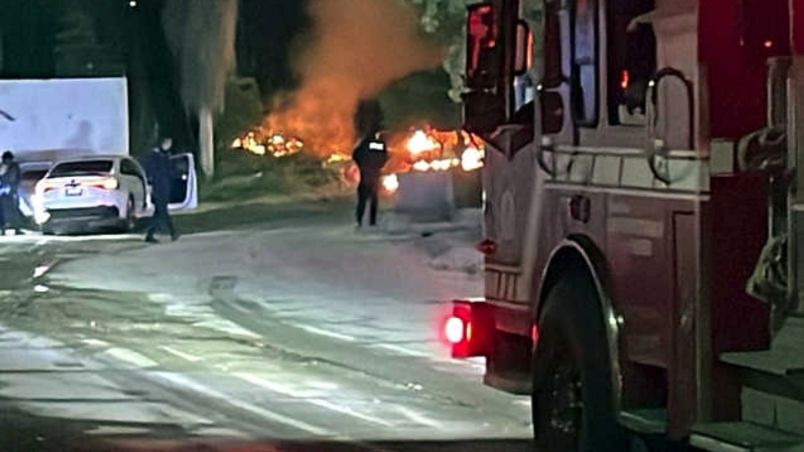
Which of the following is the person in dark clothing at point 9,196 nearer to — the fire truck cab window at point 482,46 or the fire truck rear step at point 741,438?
the fire truck cab window at point 482,46

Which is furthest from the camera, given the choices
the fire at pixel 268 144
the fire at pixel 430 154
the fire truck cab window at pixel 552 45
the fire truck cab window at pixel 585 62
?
the fire at pixel 268 144

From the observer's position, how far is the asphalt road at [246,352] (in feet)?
40.4

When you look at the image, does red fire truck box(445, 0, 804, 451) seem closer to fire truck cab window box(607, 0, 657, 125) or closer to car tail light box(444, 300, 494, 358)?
fire truck cab window box(607, 0, 657, 125)

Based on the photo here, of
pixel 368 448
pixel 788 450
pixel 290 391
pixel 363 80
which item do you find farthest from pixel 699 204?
pixel 363 80

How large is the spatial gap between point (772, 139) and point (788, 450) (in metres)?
1.18

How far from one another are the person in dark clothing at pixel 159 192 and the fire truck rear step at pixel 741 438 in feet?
77.6

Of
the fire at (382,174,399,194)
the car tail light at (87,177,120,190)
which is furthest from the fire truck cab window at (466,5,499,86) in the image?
the car tail light at (87,177,120,190)

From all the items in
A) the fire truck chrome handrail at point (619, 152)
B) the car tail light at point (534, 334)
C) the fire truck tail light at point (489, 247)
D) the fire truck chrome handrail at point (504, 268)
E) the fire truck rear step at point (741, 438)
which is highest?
the fire truck chrome handrail at point (619, 152)

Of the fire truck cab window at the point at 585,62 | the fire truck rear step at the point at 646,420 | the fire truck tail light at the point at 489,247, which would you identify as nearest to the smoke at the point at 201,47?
the fire truck tail light at the point at 489,247

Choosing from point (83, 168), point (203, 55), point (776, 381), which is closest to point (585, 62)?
point (776, 381)

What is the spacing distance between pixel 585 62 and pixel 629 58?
1.56 ft

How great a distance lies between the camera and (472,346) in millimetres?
10953

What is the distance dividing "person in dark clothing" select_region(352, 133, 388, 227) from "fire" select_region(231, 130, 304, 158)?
19660mm

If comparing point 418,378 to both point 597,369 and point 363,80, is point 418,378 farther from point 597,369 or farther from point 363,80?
point 363,80
